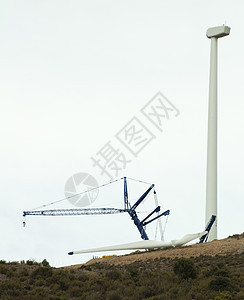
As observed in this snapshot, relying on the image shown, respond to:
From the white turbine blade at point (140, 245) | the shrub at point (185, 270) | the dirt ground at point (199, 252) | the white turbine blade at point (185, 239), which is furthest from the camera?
the white turbine blade at point (140, 245)

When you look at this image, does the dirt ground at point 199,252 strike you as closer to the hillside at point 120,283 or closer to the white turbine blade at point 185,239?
the white turbine blade at point 185,239

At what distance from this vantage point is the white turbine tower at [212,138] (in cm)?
8406

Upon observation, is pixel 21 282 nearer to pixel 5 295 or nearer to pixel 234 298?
pixel 5 295

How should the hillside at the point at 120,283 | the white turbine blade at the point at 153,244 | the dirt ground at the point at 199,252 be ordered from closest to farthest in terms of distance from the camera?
the hillside at the point at 120,283
the dirt ground at the point at 199,252
the white turbine blade at the point at 153,244

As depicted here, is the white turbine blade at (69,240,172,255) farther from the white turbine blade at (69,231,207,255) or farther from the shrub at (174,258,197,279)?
the shrub at (174,258,197,279)

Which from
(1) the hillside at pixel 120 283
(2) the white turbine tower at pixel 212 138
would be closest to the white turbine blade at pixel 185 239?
(2) the white turbine tower at pixel 212 138

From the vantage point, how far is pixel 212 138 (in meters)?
87.4

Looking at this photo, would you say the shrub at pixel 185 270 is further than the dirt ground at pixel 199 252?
No

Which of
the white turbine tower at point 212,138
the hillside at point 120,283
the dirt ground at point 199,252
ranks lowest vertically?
the hillside at point 120,283

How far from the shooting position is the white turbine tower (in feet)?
276

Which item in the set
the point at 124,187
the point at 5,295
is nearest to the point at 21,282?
the point at 5,295

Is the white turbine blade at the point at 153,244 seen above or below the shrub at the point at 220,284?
above

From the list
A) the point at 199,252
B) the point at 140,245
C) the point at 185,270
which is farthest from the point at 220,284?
the point at 140,245

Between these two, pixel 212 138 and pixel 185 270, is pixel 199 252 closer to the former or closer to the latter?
Answer: pixel 185 270
